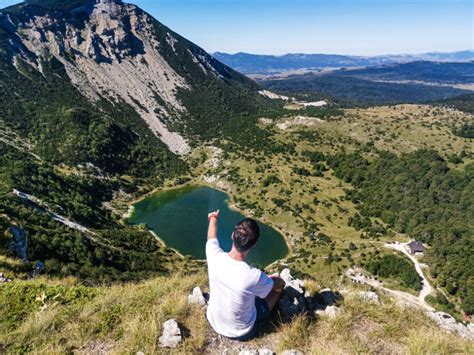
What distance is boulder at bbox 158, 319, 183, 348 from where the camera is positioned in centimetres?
934

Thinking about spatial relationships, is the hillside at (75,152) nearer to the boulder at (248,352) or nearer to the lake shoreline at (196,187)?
the lake shoreline at (196,187)

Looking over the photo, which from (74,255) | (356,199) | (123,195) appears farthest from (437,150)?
(74,255)

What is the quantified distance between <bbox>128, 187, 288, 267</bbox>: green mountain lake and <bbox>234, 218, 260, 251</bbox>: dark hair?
75841 mm

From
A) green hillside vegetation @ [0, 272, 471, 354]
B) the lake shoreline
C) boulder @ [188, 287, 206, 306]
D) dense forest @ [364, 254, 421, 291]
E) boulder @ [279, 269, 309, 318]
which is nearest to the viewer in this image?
green hillside vegetation @ [0, 272, 471, 354]

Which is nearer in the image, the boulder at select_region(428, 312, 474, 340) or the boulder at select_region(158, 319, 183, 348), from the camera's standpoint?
the boulder at select_region(158, 319, 183, 348)

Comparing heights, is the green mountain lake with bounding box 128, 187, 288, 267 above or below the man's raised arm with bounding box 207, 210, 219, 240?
below

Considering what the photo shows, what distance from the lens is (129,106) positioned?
7564 inches

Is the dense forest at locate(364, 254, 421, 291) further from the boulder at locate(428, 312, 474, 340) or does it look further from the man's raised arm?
the man's raised arm

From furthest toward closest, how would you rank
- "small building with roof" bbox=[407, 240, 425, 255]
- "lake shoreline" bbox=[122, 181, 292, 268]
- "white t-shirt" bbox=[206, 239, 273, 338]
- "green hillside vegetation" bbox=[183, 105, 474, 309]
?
"lake shoreline" bbox=[122, 181, 292, 268] → "green hillside vegetation" bbox=[183, 105, 474, 309] → "small building with roof" bbox=[407, 240, 425, 255] → "white t-shirt" bbox=[206, 239, 273, 338]

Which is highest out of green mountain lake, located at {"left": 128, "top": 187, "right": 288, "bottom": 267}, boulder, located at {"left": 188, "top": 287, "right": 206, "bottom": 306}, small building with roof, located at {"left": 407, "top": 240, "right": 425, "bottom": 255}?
boulder, located at {"left": 188, "top": 287, "right": 206, "bottom": 306}

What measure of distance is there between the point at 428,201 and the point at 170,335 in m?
123

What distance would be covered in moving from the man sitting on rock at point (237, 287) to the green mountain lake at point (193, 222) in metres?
73.9

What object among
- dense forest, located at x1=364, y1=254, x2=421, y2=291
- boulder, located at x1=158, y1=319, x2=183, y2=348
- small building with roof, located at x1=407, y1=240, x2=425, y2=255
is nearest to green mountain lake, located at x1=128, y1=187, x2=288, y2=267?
dense forest, located at x1=364, y1=254, x2=421, y2=291

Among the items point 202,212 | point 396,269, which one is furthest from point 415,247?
point 202,212
